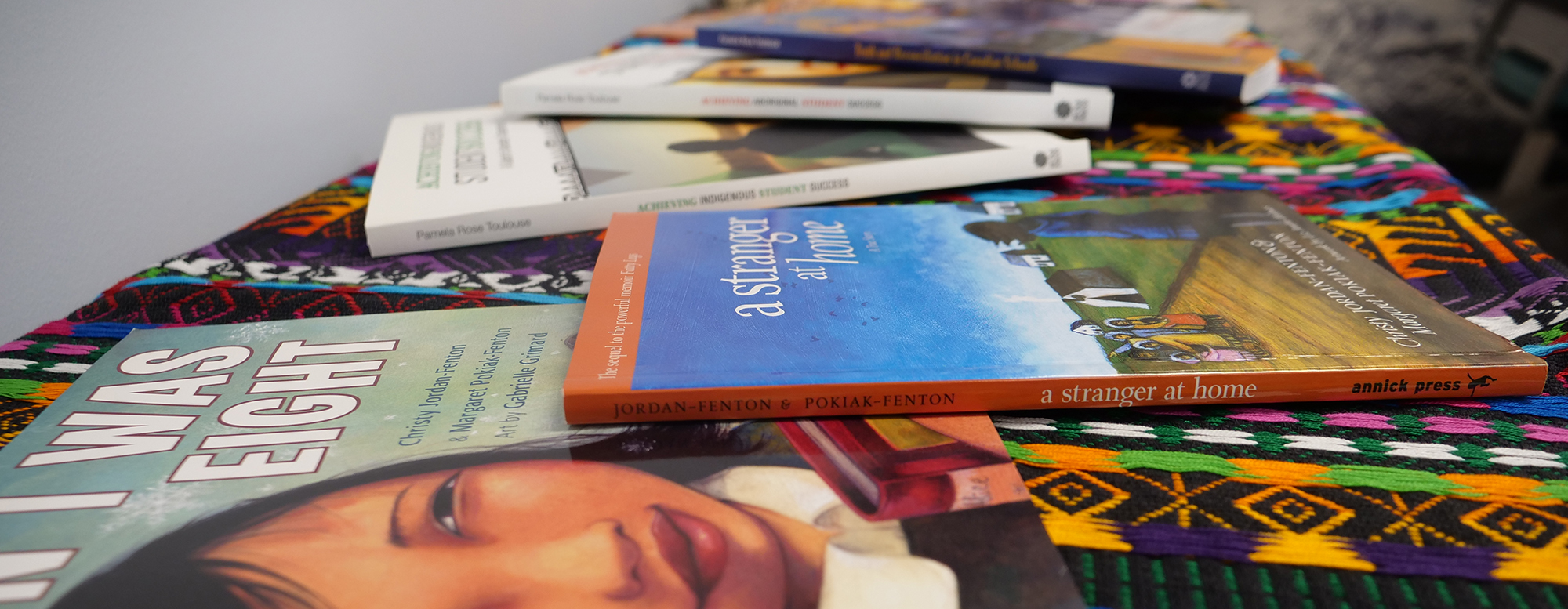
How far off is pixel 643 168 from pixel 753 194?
0.31 ft

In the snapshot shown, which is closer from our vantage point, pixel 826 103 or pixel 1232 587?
pixel 1232 587

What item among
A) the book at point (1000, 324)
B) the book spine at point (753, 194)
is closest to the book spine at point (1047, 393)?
the book at point (1000, 324)

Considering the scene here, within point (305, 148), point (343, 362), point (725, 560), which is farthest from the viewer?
point (305, 148)

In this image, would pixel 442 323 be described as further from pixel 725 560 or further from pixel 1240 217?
pixel 1240 217

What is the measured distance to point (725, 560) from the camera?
1.01ft

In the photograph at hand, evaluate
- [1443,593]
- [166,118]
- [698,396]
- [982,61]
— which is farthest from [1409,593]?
[166,118]

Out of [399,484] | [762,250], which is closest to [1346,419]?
[762,250]

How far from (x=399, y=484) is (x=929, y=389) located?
0.22 m

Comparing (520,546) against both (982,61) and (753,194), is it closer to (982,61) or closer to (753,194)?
(753,194)

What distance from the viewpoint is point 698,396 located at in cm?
37

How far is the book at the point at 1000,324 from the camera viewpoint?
38cm

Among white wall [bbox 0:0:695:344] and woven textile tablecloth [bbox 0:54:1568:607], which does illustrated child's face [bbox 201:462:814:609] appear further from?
white wall [bbox 0:0:695:344]

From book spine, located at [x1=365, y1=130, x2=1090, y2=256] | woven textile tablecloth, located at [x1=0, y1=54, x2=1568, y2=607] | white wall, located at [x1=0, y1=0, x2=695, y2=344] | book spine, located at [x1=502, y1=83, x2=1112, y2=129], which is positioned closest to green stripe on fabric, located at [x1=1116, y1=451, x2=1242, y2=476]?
woven textile tablecloth, located at [x1=0, y1=54, x2=1568, y2=607]

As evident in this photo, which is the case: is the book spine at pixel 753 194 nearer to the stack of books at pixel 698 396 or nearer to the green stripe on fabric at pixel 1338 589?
the stack of books at pixel 698 396
